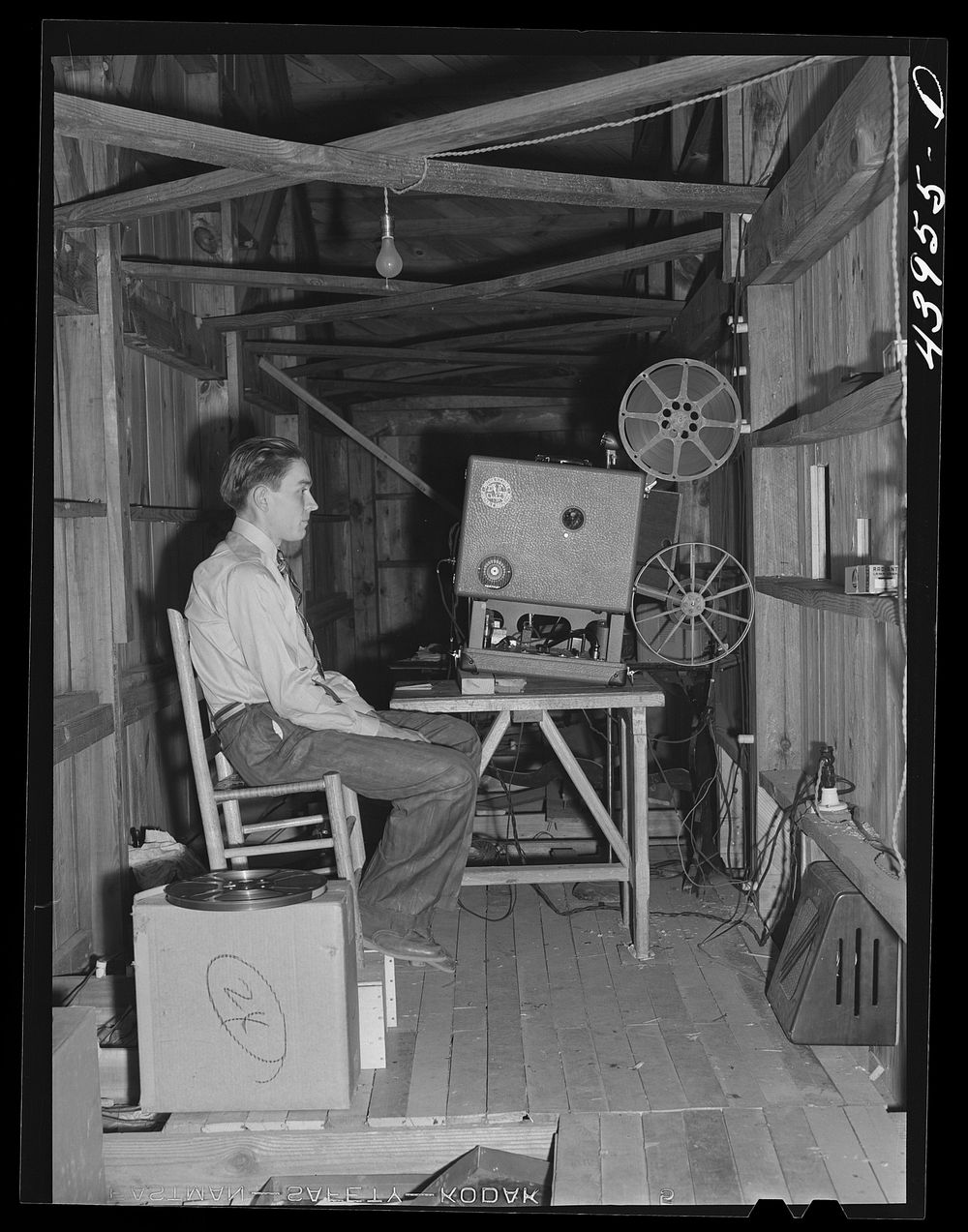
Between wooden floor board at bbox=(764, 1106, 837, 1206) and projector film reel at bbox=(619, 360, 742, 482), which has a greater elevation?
projector film reel at bbox=(619, 360, 742, 482)

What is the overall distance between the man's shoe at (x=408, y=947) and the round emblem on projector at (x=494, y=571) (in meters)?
1.19

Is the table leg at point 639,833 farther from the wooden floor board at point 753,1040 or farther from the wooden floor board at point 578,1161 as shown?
the wooden floor board at point 578,1161

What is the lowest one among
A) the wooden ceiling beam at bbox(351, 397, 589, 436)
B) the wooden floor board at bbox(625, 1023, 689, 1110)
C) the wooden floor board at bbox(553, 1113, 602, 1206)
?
the wooden floor board at bbox(553, 1113, 602, 1206)

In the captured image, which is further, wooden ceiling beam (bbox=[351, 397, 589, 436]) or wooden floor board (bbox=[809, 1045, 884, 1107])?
wooden ceiling beam (bbox=[351, 397, 589, 436])

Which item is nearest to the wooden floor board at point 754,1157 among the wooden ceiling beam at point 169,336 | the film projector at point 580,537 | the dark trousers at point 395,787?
the dark trousers at point 395,787

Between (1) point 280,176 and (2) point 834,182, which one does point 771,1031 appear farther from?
(1) point 280,176

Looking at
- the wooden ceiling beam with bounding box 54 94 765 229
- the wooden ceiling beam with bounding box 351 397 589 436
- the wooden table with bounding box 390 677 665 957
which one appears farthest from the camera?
the wooden ceiling beam with bounding box 351 397 589 436

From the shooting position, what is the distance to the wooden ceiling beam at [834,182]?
2.66 metres

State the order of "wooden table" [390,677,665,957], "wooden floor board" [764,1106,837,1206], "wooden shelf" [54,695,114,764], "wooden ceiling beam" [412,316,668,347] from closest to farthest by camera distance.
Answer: "wooden floor board" [764,1106,837,1206], "wooden shelf" [54,695,114,764], "wooden table" [390,677,665,957], "wooden ceiling beam" [412,316,668,347]

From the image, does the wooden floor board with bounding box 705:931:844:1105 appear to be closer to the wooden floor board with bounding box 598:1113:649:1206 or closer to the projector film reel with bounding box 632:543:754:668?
the wooden floor board with bounding box 598:1113:649:1206

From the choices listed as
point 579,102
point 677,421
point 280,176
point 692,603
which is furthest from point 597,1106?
point 280,176

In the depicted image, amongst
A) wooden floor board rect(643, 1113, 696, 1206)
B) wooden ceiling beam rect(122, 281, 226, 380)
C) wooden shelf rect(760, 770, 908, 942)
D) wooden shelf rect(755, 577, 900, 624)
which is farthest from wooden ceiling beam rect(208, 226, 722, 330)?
wooden floor board rect(643, 1113, 696, 1206)

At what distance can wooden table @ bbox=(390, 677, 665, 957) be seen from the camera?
3.85 metres

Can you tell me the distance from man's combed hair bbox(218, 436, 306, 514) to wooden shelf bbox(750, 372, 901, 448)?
1.54 metres
